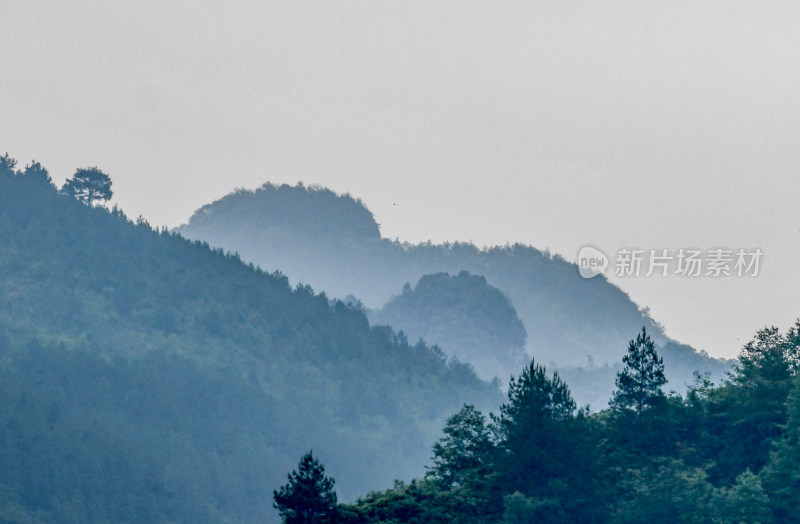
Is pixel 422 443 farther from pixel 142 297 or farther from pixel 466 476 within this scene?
pixel 466 476

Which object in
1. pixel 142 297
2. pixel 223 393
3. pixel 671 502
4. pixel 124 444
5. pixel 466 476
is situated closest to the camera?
pixel 671 502

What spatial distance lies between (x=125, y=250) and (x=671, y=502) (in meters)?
122

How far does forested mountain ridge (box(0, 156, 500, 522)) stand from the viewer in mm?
129250

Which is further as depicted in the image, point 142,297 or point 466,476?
point 142,297

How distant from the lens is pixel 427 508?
67.5 metres

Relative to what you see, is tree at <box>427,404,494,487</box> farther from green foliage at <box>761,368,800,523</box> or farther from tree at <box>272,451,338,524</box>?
green foliage at <box>761,368,800,523</box>

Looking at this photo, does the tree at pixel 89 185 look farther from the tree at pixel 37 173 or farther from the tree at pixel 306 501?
the tree at pixel 306 501

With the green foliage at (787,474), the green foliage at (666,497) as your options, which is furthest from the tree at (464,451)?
the green foliage at (787,474)

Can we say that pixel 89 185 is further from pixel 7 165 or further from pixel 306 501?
pixel 306 501

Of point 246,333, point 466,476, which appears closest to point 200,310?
point 246,333

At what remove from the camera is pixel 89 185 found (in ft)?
593

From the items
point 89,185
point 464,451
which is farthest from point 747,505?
point 89,185

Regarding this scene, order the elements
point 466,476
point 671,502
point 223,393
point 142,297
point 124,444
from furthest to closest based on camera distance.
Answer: point 142,297 < point 223,393 < point 124,444 < point 466,476 < point 671,502

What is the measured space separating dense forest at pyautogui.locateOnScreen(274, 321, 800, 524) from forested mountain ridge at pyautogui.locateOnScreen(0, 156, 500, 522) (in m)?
58.3
